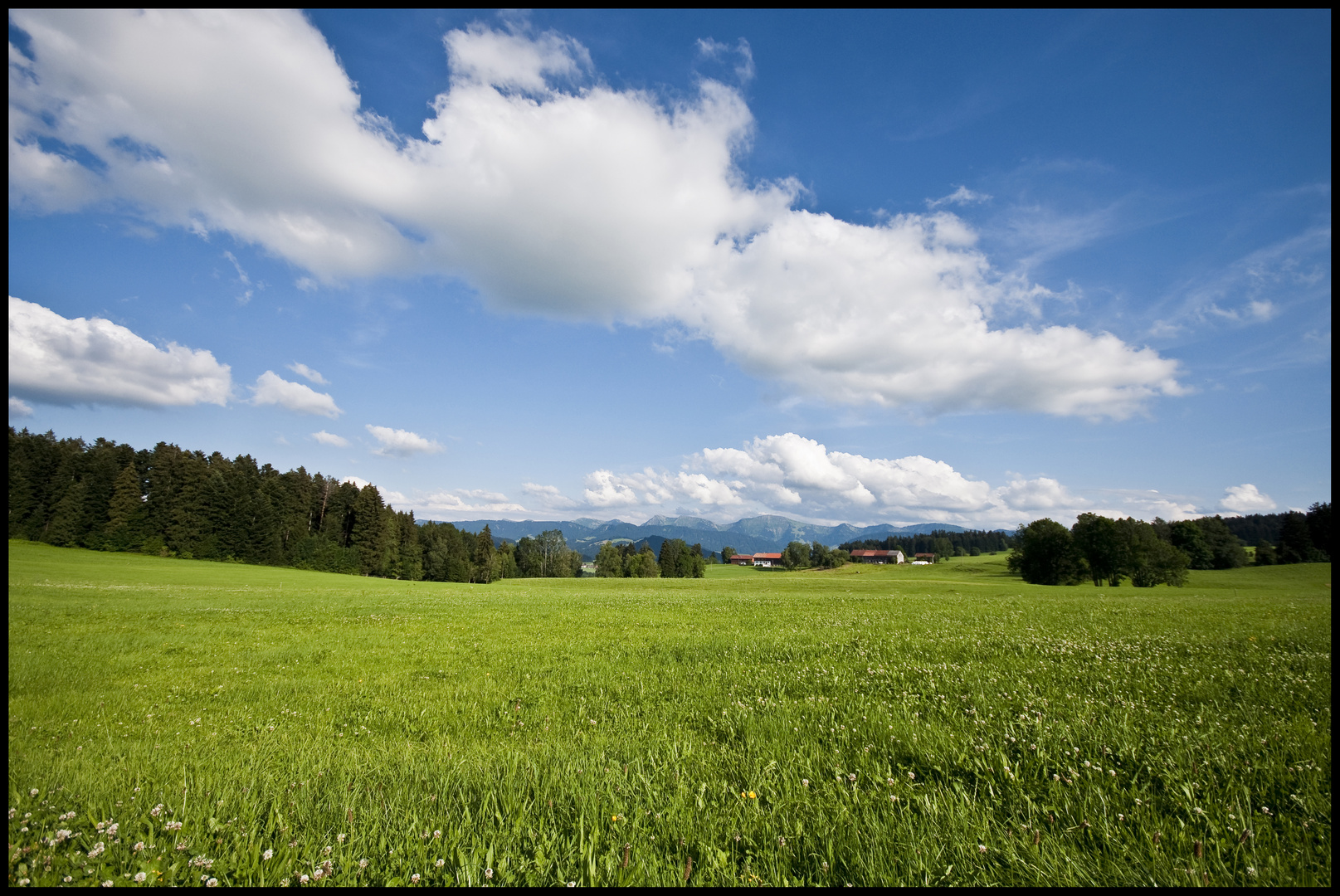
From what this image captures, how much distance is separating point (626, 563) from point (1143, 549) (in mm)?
104959

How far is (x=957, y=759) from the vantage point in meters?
5.94

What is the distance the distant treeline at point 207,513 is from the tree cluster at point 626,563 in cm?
4005

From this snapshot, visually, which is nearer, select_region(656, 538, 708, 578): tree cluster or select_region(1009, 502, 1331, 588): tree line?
select_region(1009, 502, 1331, 588): tree line

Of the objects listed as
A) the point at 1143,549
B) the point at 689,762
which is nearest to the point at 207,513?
the point at 689,762

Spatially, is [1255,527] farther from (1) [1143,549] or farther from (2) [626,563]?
(2) [626,563]

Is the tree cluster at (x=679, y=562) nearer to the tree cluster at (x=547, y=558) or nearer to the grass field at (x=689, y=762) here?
the tree cluster at (x=547, y=558)

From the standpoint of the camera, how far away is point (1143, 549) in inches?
3039

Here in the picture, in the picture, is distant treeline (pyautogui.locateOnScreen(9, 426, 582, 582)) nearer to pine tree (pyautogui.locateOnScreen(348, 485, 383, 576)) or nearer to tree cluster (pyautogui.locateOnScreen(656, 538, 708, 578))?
pine tree (pyautogui.locateOnScreen(348, 485, 383, 576))

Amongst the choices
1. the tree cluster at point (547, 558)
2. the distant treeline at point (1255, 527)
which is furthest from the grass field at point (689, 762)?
the distant treeline at point (1255, 527)

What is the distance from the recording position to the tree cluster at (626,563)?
5384 inches

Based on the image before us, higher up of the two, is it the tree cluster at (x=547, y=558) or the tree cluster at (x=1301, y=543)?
the tree cluster at (x=1301, y=543)

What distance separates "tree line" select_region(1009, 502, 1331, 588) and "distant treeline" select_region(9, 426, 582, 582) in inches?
3980

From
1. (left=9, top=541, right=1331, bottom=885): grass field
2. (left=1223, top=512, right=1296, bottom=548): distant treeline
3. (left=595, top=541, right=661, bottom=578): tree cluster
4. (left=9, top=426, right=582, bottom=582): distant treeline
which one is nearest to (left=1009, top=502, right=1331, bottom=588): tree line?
(left=1223, top=512, right=1296, bottom=548): distant treeline

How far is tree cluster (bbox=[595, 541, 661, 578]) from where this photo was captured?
13675cm
